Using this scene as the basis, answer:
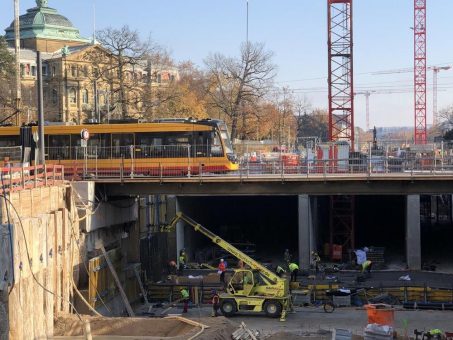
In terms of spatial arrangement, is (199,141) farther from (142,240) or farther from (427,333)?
(427,333)

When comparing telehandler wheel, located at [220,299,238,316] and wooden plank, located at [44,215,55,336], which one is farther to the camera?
telehandler wheel, located at [220,299,238,316]

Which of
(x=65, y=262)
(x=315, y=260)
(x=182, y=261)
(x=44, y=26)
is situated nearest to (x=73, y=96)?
(x=44, y=26)

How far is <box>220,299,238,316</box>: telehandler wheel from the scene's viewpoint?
27.8 m

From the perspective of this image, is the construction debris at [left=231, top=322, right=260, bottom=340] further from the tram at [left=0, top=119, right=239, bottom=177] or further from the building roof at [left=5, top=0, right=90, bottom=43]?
the building roof at [left=5, top=0, right=90, bottom=43]

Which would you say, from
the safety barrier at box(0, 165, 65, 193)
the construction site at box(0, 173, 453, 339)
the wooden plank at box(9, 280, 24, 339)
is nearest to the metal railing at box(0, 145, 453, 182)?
the construction site at box(0, 173, 453, 339)

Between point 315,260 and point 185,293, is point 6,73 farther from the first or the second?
point 185,293

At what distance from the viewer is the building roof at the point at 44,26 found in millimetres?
108188

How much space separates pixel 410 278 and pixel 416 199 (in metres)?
5.21

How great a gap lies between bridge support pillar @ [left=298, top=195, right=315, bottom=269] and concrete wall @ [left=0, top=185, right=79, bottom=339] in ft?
49.4

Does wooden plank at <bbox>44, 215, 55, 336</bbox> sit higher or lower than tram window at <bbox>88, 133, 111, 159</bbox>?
lower

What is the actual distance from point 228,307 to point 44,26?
296 feet

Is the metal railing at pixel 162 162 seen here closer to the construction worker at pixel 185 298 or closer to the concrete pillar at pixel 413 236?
the concrete pillar at pixel 413 236

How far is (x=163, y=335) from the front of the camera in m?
21.8

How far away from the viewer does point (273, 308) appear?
27766mm
